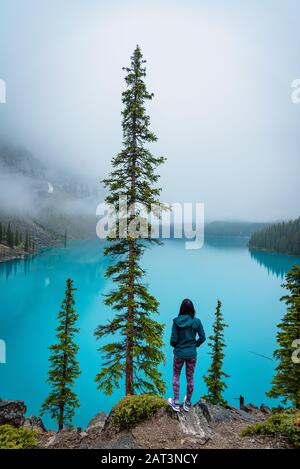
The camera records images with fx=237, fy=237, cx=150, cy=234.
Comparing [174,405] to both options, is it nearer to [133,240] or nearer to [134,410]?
[134,410]

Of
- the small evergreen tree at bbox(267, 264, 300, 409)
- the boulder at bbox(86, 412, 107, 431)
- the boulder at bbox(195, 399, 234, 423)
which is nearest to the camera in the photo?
the boulder at bbox(195, 399, 234, 423)

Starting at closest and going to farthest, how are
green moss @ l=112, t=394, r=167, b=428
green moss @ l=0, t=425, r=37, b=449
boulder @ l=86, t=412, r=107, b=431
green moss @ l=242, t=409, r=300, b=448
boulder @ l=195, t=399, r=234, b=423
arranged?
green moss @ l=0, t=425, r=37, b=449
green moss @ l=242, t=409, r=300, b=448
green moss @ l=112, t=394, r=167, b=428
boulder @ l=195, t=399, r=234, b=423
boulder @ l=86, t=412, r=107, b=431

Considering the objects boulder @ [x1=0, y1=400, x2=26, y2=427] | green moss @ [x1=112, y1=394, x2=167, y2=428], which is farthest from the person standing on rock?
boulder @ [x1=0, y1=400, x2=26, y2=427]

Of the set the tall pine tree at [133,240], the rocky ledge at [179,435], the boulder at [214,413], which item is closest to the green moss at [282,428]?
the rocky ledge at [179,435]

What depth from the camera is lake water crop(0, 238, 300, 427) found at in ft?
96.0

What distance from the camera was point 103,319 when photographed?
53.4m

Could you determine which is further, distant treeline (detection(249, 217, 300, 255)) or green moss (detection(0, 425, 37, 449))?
distant treeline (detection(249, 217, 300, 255))

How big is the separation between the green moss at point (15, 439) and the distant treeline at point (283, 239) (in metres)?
153

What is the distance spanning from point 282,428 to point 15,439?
6.50 m

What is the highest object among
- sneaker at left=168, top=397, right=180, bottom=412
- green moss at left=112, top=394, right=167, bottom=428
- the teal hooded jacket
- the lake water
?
the teal hooded jacket

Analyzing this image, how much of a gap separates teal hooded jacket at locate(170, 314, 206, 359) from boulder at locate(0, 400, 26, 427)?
8354 mm

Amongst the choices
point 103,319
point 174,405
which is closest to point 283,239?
point 103,319

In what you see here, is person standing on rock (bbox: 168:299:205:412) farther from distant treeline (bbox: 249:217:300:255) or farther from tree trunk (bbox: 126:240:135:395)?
distant treeline (bbox: 249:217:300:255)
